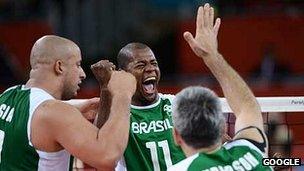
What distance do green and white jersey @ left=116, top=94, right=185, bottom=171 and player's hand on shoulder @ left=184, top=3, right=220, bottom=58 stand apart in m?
1.62

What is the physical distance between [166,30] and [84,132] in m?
10.6

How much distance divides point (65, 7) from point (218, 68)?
10843mm

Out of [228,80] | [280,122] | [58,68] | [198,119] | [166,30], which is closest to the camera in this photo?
[198,119]

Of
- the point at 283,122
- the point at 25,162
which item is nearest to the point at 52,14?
the point at 283,122

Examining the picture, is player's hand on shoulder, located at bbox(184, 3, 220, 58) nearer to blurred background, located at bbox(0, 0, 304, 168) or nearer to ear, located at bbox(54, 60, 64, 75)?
ear, located at bbox(54, 60, 64, 75)

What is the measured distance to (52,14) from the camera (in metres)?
15.0

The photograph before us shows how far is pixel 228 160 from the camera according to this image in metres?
3.90

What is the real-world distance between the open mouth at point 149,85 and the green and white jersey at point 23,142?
1.47 metres

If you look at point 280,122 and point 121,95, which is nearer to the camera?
point 121,95

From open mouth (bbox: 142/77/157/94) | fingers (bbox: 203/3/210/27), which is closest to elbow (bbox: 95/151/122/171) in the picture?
fingers (bbox: 203/3/210/27)

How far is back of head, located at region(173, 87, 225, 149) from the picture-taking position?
387 centimetres

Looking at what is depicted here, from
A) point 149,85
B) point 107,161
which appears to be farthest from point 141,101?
point 107,161

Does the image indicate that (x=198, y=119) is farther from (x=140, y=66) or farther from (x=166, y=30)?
(x=166, y=30)

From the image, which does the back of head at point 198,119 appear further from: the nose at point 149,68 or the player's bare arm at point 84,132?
the nose at point 149,68
